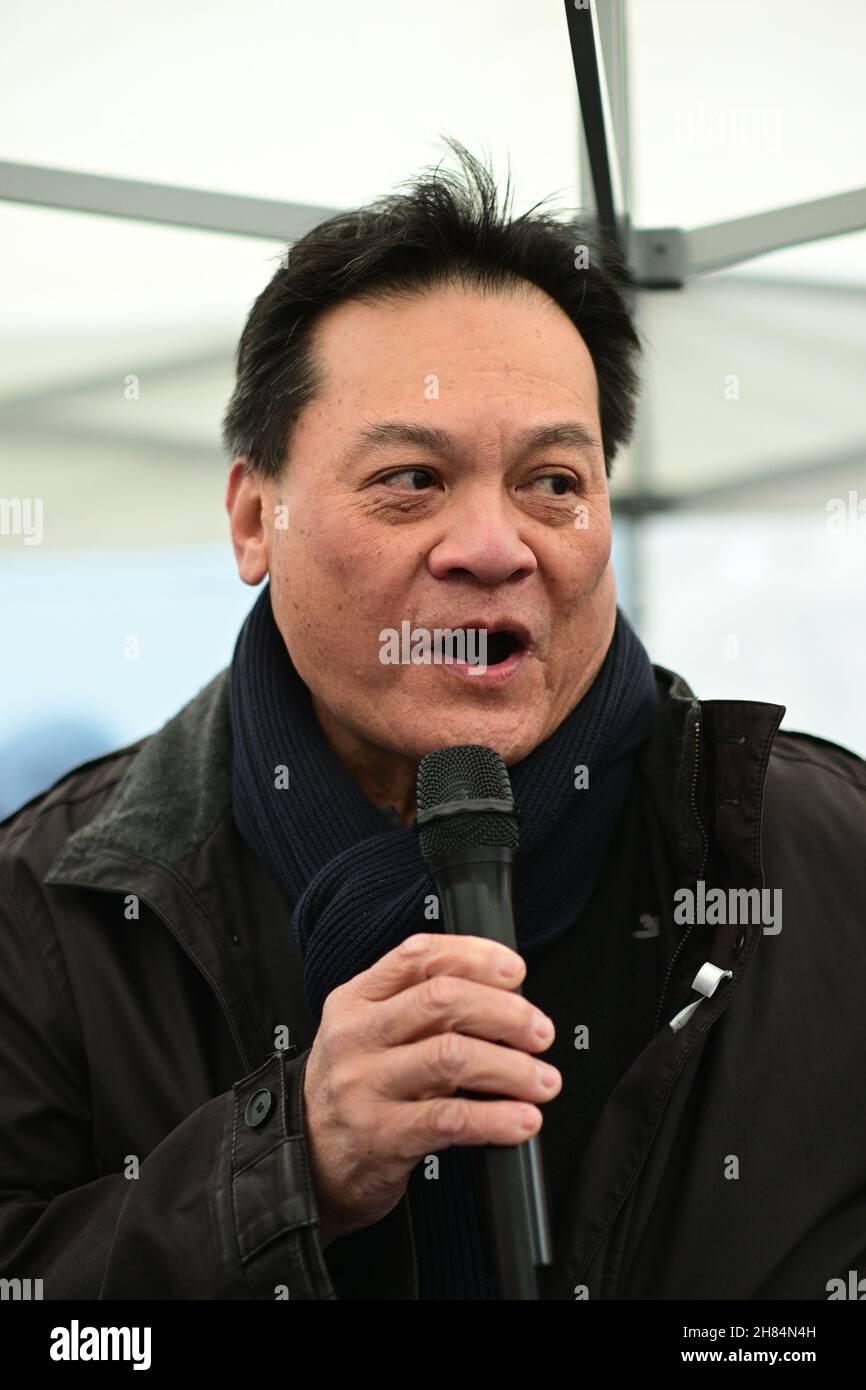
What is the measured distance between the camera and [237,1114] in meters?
1.54

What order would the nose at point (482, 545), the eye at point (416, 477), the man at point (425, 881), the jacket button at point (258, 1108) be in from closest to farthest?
the jacket button at point (258, 1108)
the man at point (425, 881)
the nose at point (482, 545)
the eye at point (416, 477)

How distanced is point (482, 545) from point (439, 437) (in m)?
0.17

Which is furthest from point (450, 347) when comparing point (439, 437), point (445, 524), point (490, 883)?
point (490, 883)

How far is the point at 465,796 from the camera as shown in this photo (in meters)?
1.38

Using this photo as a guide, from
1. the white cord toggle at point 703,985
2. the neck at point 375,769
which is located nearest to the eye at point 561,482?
the neck at point 375,769

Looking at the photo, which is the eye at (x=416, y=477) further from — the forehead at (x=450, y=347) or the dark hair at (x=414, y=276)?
the dark hair at (x=414, y=276)

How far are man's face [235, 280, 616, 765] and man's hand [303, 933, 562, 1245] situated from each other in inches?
19.6

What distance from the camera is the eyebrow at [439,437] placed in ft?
6.00

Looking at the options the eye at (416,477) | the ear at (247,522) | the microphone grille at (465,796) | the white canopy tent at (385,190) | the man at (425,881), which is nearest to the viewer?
the microphone grille at (465,796)

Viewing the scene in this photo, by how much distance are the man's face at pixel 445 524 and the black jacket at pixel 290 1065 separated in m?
0.24

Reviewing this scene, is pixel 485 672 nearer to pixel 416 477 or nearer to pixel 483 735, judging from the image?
pixel 483 735
